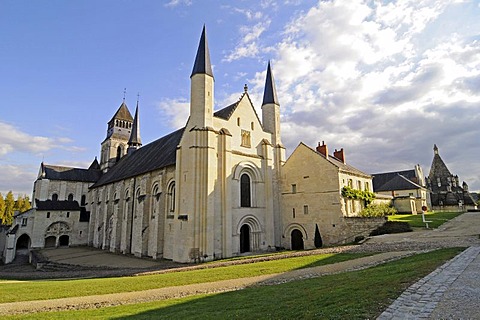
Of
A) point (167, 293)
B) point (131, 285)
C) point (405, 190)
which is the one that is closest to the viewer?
point (167, 293)

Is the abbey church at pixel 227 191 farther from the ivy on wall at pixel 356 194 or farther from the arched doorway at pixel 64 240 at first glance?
the arched doorway at pixel 64 240

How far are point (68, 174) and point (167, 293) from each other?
159 ft

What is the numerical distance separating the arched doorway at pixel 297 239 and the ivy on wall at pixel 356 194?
20.2 ft

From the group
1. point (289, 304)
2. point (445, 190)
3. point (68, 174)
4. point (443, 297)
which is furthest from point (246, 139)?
point (445, 190)

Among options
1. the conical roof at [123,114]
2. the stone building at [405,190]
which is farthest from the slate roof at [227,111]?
the conical roof at [123,114]

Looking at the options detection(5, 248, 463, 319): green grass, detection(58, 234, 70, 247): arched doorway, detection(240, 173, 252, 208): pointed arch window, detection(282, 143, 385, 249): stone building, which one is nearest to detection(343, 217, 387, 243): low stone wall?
detection(282, 143, 385, 249): stone building

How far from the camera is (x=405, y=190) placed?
138 ft

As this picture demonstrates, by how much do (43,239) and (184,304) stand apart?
Answer: 43.7 metres

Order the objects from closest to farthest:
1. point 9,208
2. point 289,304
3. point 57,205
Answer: point 289,304 → point 57,205 → point 9,208

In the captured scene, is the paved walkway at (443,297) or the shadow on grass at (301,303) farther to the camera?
the shadow on grass at (301,303)

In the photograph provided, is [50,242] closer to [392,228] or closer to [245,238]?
[245,238]

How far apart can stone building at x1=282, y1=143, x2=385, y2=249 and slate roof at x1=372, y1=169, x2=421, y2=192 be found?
1628 centimetres

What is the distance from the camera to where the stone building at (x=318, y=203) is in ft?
78.8

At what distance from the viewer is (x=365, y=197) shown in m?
27.0
